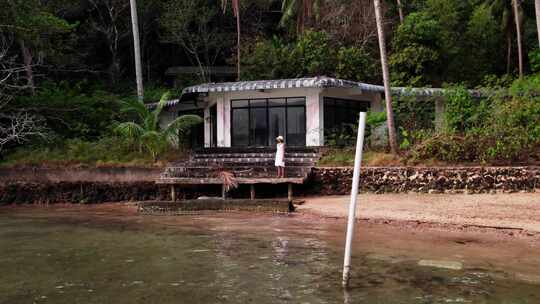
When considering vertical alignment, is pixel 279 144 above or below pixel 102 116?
below

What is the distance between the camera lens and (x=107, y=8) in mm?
32094

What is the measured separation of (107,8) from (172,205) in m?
20.2

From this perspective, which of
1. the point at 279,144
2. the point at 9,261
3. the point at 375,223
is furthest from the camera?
the point at 279,144

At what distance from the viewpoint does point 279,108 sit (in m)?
23.2

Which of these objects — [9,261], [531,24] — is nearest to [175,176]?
[9,261]

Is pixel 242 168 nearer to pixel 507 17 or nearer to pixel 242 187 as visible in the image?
pixel 242 187

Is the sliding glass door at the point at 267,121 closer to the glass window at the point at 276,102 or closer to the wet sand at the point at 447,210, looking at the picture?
the glass window at the point at 276,102

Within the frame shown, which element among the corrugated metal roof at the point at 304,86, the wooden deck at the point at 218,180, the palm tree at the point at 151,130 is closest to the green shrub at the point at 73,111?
the palm tree at the point at 151,130

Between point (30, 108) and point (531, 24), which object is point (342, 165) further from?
point (531, 24)

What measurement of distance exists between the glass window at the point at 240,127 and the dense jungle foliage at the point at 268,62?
3.99 metres

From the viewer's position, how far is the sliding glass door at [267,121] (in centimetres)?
2295

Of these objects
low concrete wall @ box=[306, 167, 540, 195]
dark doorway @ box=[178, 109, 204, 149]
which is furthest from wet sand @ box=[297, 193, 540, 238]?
dark doorway @ box=[178, 109, 204, 149]

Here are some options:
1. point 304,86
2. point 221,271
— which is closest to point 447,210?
point 221,271

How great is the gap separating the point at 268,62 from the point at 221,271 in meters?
19.5
